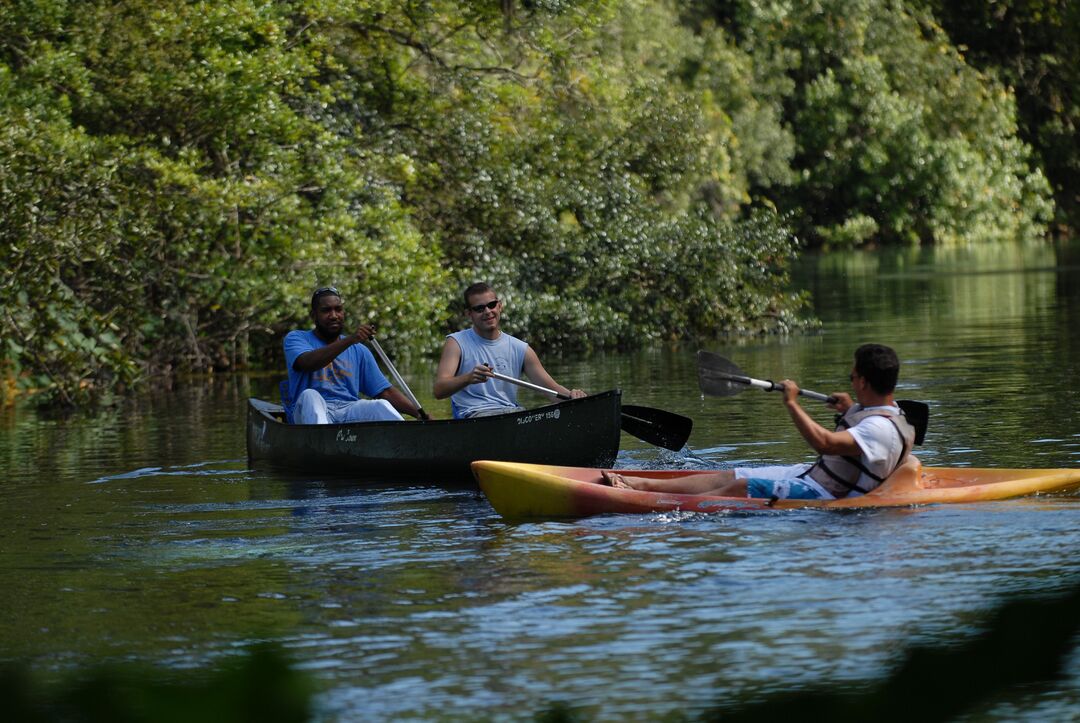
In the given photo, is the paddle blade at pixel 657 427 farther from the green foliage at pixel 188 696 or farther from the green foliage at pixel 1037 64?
the green foliage at pixel 1037 64

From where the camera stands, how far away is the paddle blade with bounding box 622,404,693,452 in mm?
11594

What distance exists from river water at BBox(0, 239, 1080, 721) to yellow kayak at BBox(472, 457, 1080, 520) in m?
0.10

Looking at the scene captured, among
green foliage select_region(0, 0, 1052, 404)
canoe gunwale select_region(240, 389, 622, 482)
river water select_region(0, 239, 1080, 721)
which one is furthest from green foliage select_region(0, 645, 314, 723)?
green foliage select_region(0, 0, 1052, 404)

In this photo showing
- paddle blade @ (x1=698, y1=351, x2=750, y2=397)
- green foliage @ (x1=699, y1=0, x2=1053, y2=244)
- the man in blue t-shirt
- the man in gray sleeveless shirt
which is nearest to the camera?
paddle blade @ (x1=698, y1=351, x2=750, y2=397)

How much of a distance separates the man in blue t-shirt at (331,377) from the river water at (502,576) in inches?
21.6

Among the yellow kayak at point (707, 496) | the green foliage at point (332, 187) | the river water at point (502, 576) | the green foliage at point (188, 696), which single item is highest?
the green foliage at point (332, 187)

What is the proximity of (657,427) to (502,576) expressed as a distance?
13.5 feet

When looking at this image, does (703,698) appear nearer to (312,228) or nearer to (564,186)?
(312,228)

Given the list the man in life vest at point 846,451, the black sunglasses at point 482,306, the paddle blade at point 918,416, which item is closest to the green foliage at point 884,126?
the black sunglasses at point 482,306

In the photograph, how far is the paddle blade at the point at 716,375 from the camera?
10.0m

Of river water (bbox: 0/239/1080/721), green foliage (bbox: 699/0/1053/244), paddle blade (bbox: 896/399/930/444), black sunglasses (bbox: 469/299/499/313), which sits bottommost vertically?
river water (bbox: 0/239/1080/721)

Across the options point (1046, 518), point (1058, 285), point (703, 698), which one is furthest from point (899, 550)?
point (1058, 285)

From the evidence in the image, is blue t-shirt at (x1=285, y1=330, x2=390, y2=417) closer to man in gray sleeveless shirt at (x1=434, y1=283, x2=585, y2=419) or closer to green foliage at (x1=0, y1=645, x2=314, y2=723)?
man in gray sleeveless shirt at (x1=434, y1=283, x2=585, y2=419)

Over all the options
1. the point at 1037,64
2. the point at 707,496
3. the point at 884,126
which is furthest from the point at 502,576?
the point at 1037,64
